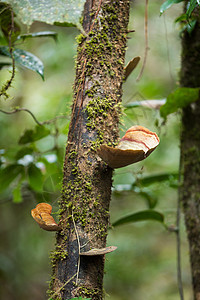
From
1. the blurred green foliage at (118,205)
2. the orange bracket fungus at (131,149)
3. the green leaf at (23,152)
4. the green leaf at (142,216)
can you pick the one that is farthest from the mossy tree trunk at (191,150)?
the blurred green foliage at (118,205)

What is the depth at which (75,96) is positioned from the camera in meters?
1.07

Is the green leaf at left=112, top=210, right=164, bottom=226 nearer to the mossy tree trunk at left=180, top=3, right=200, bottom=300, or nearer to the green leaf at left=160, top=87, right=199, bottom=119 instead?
the mossy tree trunk at left=180, top=3, right=200, bottom=300

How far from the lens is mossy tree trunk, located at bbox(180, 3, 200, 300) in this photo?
1628 millimetres

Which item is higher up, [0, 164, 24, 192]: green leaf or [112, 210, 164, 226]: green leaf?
[0, 164, 24, 192]: green leaf

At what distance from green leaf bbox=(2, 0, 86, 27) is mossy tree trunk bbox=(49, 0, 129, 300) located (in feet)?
0.60

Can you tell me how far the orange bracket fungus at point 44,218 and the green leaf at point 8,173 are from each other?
92 cm

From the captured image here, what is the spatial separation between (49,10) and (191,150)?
1.19 meters

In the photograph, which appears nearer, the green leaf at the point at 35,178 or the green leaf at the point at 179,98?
the green leaf at the point at 179,98

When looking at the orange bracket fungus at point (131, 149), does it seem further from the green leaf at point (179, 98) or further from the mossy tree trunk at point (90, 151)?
the green leaf at point (179, 98)

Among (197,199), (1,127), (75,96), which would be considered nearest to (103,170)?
(75,96)

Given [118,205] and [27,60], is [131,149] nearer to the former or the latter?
[27,60]

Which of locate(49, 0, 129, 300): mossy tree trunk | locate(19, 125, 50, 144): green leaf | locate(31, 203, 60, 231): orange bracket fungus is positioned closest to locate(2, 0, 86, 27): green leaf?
locate(49, 0, 129, 300): mossy tree trunk

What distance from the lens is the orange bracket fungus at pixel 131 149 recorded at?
84cm

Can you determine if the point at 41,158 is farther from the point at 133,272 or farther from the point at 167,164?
the point at 133,272
